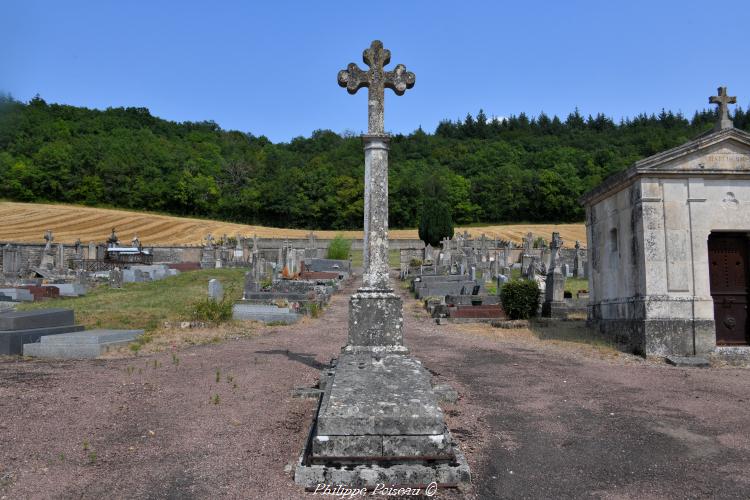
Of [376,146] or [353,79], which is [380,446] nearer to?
[376,146]

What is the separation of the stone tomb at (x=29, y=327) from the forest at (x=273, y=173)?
63.5 meters

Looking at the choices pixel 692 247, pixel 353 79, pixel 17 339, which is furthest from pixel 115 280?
pixel 692 247

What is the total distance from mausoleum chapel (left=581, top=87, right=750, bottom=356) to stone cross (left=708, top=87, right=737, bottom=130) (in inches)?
42.5

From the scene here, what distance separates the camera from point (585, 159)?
8788 cm

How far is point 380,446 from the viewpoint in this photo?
4250 mm

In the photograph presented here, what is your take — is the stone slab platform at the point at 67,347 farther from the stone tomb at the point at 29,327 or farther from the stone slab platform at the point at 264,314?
the stone slab platform at the point at 264,314

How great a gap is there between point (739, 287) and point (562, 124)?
368 ft

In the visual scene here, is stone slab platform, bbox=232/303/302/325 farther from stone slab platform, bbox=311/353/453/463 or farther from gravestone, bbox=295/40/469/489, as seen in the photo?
stone slab platform, bbox=311/353/453/463

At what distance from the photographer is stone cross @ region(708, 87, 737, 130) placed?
37.8ft

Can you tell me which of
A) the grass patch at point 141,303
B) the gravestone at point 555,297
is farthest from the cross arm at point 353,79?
the gravestone at point 555,297

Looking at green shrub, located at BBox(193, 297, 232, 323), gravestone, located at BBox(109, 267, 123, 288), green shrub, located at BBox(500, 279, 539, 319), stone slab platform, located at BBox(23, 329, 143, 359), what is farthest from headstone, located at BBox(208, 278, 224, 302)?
green shrub, located at BBox(500, 279, 539, 319)

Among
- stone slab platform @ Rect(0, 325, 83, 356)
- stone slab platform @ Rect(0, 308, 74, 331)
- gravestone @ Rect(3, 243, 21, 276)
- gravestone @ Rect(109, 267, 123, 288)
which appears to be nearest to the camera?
stone slab platform @ Rect(0, 325, 83, 356)

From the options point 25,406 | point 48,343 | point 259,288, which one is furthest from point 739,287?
point 259,288

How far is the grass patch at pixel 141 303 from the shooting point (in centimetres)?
1325
